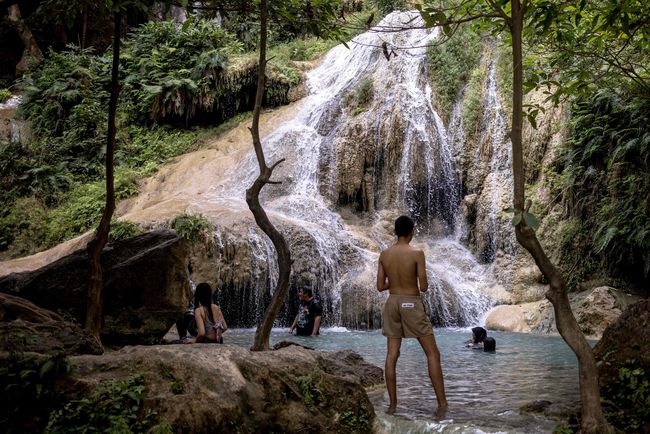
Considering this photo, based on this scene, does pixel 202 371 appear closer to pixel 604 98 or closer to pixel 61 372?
pixel 61 372

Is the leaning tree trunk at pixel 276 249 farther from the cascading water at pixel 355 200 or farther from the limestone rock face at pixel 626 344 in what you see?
the cascading water at pixel 355 200

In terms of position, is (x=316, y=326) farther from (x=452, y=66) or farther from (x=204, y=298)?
(x=452, y=66)

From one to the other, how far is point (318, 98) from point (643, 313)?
61.9 ft

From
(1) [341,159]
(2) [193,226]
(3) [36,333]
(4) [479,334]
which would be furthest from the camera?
(1) [341,159]

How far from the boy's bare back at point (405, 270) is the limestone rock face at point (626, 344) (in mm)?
1641

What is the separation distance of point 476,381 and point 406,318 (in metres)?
2.03

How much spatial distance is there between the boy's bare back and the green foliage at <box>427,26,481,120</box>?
15.7 m

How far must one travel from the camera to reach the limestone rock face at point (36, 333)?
4.07 meters

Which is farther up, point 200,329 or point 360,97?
point 360,97

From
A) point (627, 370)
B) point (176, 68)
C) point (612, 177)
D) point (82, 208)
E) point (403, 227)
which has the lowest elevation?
point (627, 370)

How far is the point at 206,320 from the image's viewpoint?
7.61 meters

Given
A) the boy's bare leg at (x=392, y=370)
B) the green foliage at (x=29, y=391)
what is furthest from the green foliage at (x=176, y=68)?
the green foliage at (x=29, y=391)

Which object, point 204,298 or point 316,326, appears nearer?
point 204,298

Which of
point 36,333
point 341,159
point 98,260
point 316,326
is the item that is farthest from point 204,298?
point 341,159
